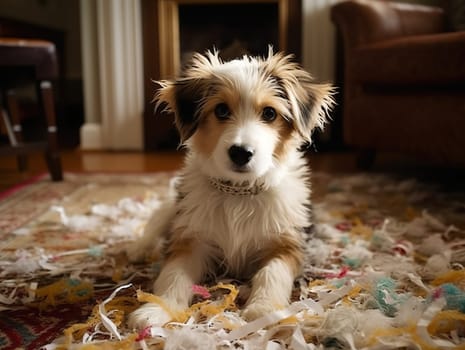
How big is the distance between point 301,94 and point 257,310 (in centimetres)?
69

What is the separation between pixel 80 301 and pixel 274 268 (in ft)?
1.73

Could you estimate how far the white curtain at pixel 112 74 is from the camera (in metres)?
4.51

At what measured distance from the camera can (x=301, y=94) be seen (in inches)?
61.9

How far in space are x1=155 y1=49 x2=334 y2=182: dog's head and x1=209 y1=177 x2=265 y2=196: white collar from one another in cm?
3

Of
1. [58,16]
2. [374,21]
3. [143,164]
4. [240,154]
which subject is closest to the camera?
[240,154]

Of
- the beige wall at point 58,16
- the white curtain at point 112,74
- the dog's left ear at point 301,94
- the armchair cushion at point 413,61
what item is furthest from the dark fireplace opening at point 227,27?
the dog's left ear at point 301,94

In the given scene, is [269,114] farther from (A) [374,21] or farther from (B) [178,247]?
(A) [374,21]

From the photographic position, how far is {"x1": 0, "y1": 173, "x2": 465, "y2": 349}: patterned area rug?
1104 mm

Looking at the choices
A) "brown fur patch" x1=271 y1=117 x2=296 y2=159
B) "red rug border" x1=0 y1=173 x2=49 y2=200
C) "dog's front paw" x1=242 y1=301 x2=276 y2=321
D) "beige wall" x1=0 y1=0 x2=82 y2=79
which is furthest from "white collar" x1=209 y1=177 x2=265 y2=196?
"beige wall" x1=0 y1=0 x2=82 y2=79

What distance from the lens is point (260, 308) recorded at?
1.22 m

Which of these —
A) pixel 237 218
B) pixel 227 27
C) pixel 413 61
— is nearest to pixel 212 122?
pixel 237 218

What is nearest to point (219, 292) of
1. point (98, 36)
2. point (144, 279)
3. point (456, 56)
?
point (144, 279)

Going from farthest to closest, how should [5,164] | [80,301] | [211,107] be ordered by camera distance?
[5,164] → [211,107] → [80,301]

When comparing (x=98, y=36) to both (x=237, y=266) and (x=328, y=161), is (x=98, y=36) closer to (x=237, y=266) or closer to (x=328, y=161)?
(x=328, y=161)
